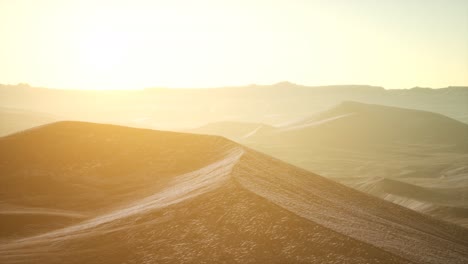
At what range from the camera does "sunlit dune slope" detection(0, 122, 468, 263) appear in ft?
27.0

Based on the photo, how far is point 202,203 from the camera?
382 inches

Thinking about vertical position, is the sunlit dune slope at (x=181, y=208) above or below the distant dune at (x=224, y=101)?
above

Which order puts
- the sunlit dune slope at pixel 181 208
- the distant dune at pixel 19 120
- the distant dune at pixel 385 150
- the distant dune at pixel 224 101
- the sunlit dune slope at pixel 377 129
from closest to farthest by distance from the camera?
the sunlit dune slope at pixel 181 208
the distant dune at pixel 385 150
the sunlit dune slope at pixel 377 129
the distant dune at pixel 19 120
the distant dune at pixel 224 101

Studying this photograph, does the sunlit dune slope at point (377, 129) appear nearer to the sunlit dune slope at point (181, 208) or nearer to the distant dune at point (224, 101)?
the distant dune at point (224, 101)

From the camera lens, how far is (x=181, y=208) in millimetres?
9766

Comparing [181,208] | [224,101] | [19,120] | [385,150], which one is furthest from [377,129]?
[224,101]

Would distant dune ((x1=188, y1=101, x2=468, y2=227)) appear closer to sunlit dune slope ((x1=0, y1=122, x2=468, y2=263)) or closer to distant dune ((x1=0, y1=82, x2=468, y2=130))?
sunlit dune slope ((x1=0, y1=122, x2=468, y2=263))

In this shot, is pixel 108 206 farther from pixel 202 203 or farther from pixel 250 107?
pixel 250 107

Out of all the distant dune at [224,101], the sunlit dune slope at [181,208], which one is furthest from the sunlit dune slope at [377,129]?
the sunlit dune slope at [181,208]

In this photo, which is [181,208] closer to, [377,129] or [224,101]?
[377,129]

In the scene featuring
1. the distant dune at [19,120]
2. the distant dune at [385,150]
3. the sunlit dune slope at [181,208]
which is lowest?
the distant dune at [385,150]

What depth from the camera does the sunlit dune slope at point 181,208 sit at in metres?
8.22

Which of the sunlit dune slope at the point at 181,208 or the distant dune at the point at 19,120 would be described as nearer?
the sunlit dune slope at the point at 181,208

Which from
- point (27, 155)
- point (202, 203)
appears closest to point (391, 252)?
point (202, 203)
